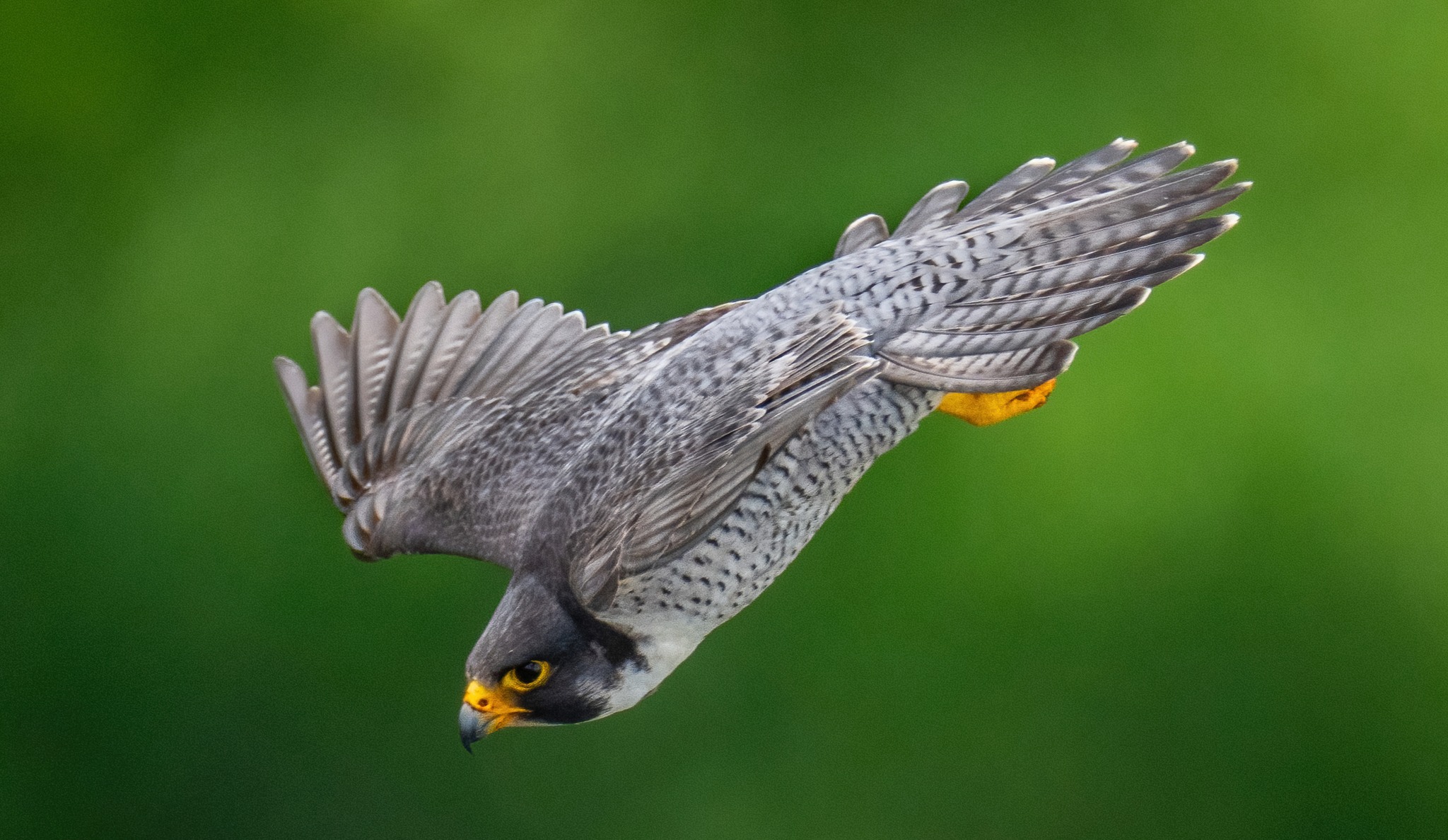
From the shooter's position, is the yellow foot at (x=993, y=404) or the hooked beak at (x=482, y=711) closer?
the hooked beak at (x=482, y=711)

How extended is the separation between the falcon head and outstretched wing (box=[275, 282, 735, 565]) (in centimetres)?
57

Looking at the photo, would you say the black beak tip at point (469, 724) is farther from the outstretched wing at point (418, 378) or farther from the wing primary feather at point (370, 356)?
the wing primary feather at point (370, 356)

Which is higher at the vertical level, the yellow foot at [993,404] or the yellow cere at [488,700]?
the yellow foot at [993,404]

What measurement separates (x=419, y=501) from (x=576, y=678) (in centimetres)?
61

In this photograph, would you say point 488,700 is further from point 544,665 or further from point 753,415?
point 753,415

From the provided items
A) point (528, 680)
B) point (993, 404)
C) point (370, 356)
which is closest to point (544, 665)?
point (528, 680)

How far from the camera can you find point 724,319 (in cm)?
236

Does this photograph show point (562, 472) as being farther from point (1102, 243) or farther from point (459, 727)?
point (1102, 243)

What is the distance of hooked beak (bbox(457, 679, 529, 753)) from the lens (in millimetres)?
2195

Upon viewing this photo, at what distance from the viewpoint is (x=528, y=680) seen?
221 cm

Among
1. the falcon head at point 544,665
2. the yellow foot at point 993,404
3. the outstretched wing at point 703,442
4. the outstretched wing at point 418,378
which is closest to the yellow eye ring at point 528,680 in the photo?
the falcon head at point 544,665

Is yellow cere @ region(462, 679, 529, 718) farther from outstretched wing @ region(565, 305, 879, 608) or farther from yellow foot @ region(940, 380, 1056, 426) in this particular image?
yellow foot @ region(940, 380, 1056, 426)

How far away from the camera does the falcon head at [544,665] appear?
2182 mm

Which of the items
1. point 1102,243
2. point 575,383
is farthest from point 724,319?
point 1102,243
